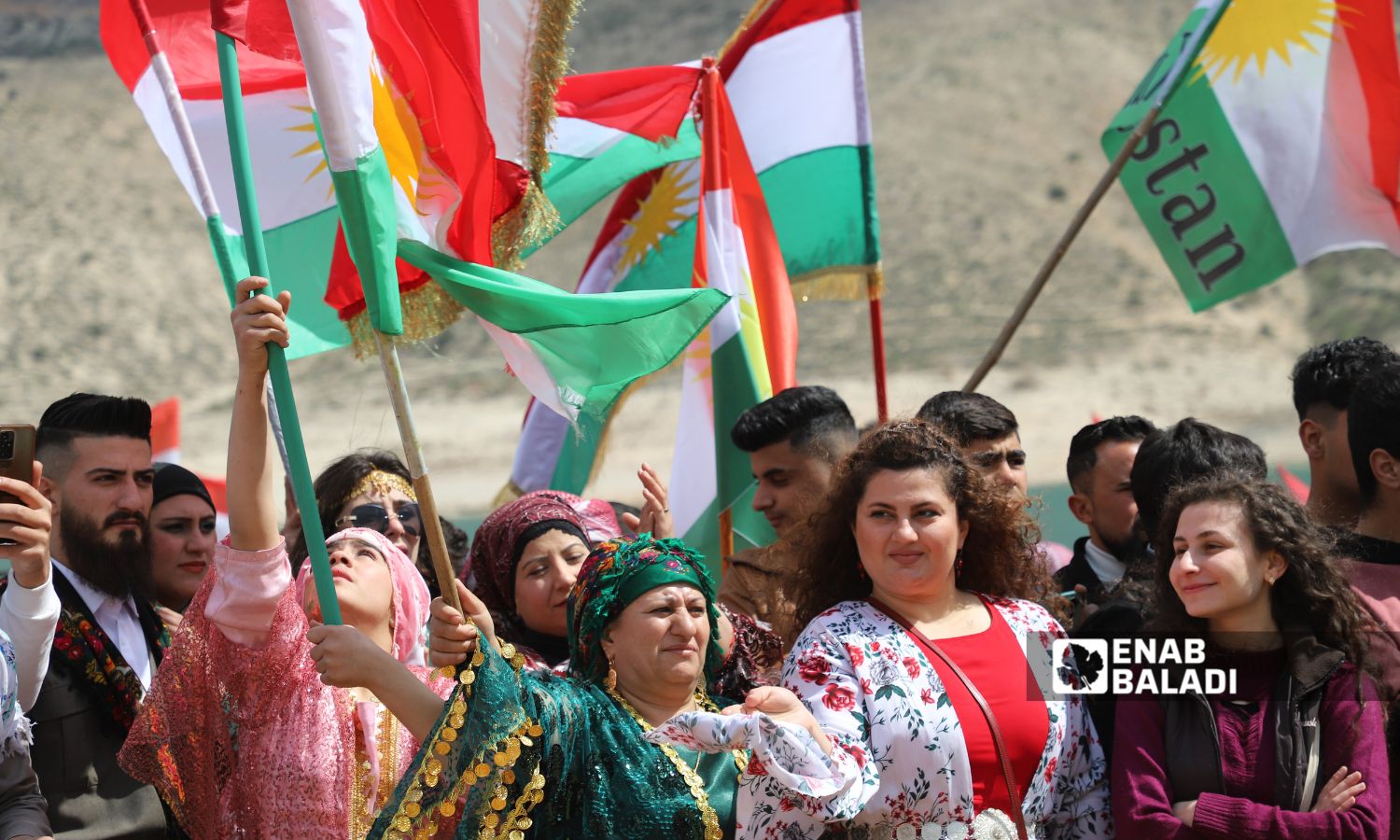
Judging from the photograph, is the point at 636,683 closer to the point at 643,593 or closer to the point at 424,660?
the point at 643,593

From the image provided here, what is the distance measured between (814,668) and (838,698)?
0.08 meters

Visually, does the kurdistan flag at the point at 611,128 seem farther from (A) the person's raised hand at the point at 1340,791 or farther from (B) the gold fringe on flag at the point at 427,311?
(A) the person's raised hand at the point at 1340,791

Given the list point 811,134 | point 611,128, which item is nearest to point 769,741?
point 611,128

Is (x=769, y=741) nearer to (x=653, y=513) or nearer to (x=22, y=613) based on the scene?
(x=653, y=513)

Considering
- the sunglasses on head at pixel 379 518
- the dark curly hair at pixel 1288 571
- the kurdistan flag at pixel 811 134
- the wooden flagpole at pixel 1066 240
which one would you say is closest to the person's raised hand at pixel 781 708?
the dark curly hair at pixel 1288 571

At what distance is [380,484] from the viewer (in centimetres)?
500

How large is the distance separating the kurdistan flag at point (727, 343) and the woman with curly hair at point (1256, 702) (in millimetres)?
1884

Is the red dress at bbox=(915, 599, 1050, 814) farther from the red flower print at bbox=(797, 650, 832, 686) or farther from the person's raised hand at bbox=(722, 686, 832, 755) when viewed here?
the person's raised hand at bbox=(722, 686, 832, 755)

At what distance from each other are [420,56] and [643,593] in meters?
1.22

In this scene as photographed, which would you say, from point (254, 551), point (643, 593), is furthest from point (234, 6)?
point (643, 593)

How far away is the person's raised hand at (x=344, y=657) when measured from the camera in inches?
130

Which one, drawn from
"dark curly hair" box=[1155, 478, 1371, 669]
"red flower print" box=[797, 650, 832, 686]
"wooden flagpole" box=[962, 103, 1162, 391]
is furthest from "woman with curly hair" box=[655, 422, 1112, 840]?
"wooden flagpole" box=[962, 103, 1162, 391]

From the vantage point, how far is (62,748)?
12.4 feet

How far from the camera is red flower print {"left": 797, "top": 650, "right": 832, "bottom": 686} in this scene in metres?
3.47
